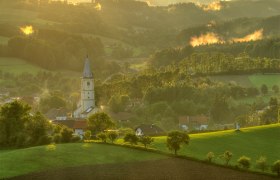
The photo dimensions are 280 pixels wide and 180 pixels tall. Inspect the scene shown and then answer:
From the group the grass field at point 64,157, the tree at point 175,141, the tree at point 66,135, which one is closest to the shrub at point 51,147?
the grass field at point 64,157

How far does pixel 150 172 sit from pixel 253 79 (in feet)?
373

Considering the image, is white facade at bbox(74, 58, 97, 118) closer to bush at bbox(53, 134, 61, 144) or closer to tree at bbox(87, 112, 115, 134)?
tree at bbox(87, 112, 115, 134)

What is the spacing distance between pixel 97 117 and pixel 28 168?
29.0 m

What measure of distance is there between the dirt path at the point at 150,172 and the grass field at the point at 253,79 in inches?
3992

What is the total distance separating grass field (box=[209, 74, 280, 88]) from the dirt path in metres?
101

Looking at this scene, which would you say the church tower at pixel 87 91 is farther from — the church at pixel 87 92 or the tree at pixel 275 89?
the tree at pixel 275 89

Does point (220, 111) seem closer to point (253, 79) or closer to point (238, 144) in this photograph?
point (253, 79)

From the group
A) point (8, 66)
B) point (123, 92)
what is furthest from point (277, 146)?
point (8, 66)

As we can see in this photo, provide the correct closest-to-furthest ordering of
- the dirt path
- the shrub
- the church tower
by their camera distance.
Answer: the dirt path → the shrub → the church tower

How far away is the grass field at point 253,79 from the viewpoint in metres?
166

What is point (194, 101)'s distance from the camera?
146 m

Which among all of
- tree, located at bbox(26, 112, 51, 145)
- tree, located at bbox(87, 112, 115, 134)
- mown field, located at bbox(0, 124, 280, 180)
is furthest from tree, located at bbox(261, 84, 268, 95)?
tree, located at bbox(26, 112, 51, 145)

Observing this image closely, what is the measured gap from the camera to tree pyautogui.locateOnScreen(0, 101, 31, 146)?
8106 cm

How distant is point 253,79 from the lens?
16950cm
